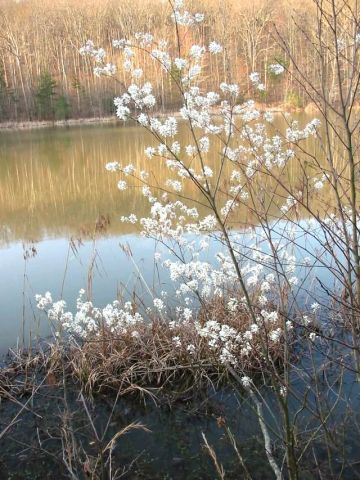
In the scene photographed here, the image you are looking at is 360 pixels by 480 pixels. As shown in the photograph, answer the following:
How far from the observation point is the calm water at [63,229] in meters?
6.29

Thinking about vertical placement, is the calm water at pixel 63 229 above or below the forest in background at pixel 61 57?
below

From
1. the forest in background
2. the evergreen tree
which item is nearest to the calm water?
the evergreen tree

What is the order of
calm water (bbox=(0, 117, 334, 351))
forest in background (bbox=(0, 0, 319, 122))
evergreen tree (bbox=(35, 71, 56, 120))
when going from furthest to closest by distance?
forest in background (bbox=(0, 0, 319, 122))
evergreen tree (bbox=(35, 71, 56, 120))
calm water (bbox=(0, 117, 334, 351))

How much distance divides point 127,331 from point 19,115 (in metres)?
39.0

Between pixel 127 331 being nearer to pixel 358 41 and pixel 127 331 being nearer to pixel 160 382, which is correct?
pixel 160 382

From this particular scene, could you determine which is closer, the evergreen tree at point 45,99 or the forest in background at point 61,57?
the evergreen tree at point 45,99

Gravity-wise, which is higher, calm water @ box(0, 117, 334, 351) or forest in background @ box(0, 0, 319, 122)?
forest in background @ box(0, 0, 319, 122)

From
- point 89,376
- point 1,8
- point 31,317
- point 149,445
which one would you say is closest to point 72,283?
point 31,317

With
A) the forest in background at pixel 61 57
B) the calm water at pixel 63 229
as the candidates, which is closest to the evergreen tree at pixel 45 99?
the forest in background at pixel 61 57

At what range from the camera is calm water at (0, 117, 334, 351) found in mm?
6285

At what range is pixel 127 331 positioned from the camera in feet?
15.4

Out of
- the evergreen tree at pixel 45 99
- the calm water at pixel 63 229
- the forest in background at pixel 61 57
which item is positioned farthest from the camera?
the forest in background at pixel 61 57

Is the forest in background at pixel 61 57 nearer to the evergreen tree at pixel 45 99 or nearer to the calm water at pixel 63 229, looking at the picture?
the evergreen tree at pixel 45 99

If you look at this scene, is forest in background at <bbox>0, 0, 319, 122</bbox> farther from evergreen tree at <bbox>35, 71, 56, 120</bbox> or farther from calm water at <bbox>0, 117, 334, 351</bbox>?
calm water at <bbox>0, 117, 334, 351</bbox>
